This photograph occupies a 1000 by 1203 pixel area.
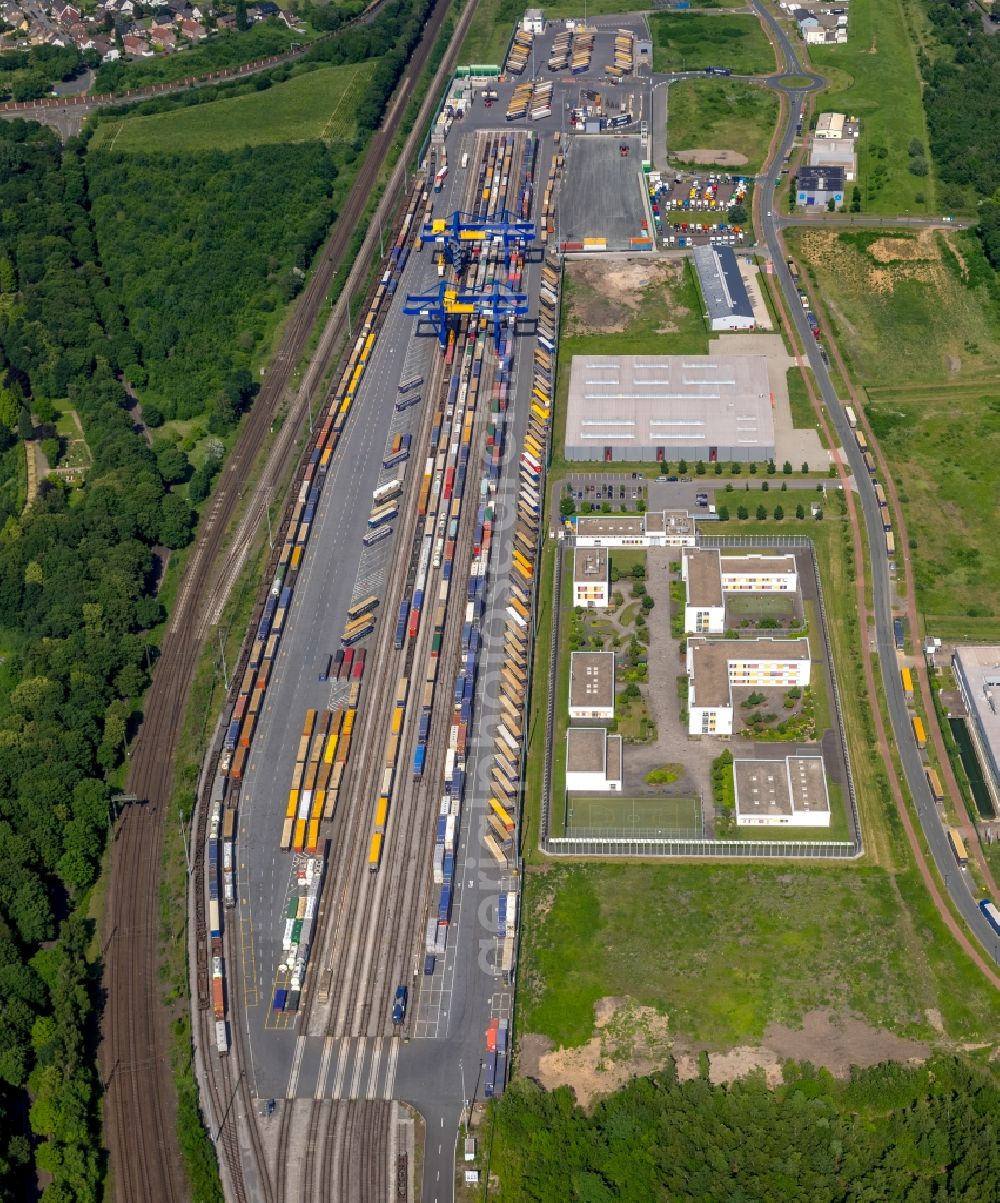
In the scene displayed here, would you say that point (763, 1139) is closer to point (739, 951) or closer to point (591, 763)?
point (739, 951)

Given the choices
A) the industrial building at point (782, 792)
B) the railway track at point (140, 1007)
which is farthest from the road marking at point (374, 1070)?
the industrial building at point (782, 792)

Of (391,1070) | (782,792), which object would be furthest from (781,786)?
(391,1070)

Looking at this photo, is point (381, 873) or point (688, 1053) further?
point (381, 873)

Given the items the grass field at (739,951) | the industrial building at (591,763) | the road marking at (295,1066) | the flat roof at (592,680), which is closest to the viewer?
the road marking at (295,1066)

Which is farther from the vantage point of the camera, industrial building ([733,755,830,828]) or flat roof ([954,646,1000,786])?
flat roof ([954,646,1000,786])

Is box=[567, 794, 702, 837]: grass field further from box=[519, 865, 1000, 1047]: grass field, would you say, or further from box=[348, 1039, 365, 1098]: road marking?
box=[348, 1039, 365, 1098]: road marking

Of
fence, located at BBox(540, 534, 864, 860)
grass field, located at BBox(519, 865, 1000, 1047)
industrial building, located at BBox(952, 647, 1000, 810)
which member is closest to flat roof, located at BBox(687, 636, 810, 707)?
industrial building, located at BBox(952, 647, 1000, 810)

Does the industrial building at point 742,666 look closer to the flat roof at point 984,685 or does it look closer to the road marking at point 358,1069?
→ the flat roof at point 984,685

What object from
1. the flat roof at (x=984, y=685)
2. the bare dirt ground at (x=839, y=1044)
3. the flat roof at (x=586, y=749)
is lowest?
the bare dirt ground at (x=839, y=1044)
